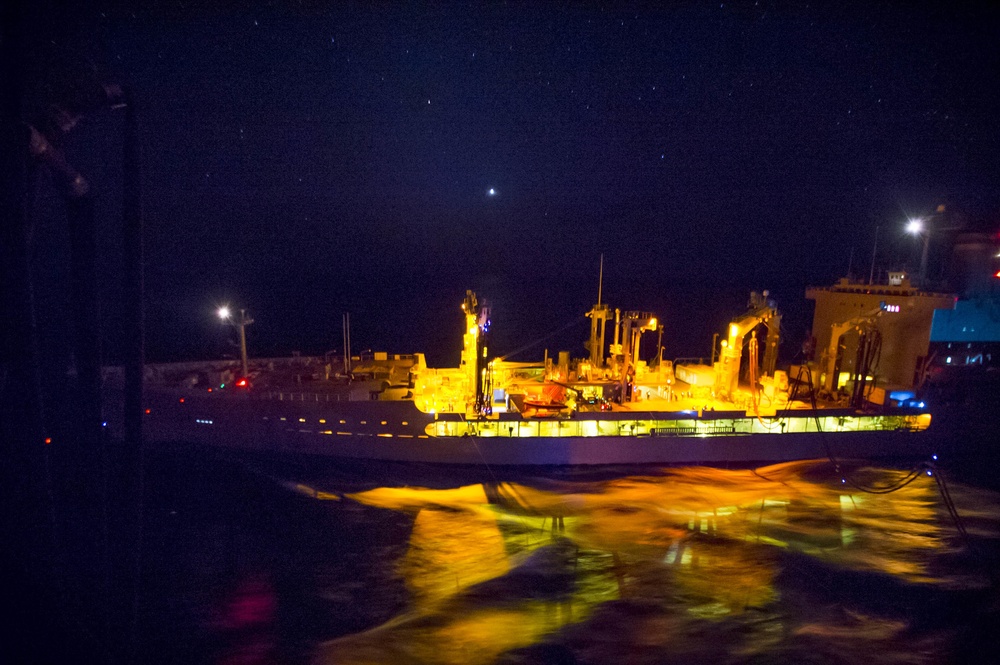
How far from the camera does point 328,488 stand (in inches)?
586

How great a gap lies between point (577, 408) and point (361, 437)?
22.7 feet

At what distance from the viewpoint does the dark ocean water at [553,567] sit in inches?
348

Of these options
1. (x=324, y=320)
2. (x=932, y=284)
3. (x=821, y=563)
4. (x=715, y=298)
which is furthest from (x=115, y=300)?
(x=715, y=298)

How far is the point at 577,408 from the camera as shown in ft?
57.6

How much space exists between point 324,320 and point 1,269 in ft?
224

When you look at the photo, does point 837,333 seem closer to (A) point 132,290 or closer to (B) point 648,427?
(B) point 648,427

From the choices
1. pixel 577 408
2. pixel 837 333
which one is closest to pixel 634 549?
pixel 577 408

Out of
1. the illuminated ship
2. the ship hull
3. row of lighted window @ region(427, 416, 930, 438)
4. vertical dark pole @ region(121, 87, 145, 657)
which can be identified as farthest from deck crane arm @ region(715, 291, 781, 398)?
vertical dark pole @ region(121, 87, 145, 657)

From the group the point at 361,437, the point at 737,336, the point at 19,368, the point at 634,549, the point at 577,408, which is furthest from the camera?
the point at 737,336

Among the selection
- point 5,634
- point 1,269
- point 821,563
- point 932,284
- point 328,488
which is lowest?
point 821,563

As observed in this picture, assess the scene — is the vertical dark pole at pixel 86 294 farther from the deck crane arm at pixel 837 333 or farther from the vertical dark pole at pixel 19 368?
the deck crane arm at pixel 837 333

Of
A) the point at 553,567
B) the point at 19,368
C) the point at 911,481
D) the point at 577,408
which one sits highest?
the point at 19,368

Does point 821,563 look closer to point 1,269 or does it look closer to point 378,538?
point 378,538

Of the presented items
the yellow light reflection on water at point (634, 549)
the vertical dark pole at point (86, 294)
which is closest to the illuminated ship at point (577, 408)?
the yellow light reflection on water at point (634, 549)
